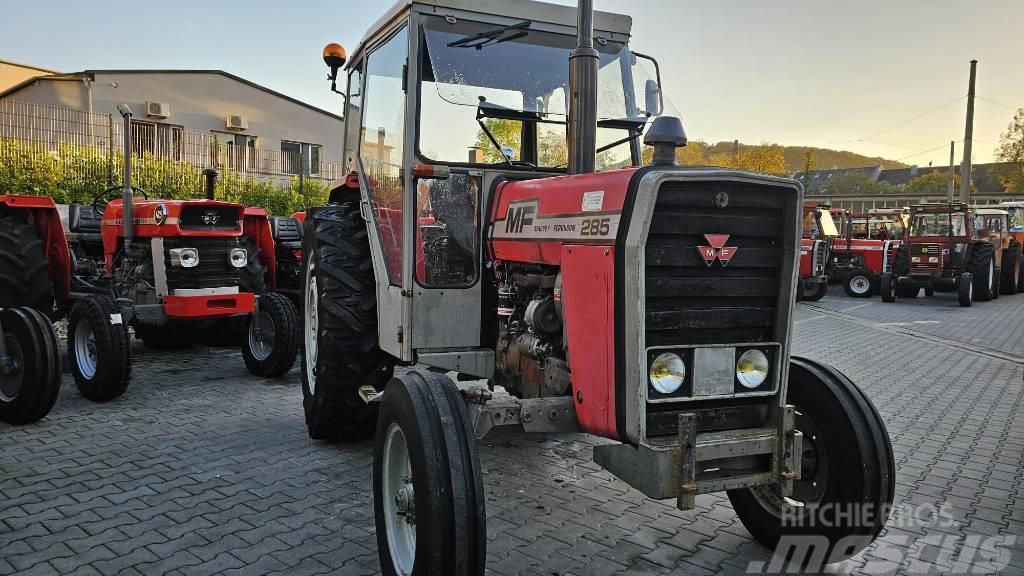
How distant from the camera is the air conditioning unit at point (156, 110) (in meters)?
19.0

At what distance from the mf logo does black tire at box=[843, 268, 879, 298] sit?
15718 mm

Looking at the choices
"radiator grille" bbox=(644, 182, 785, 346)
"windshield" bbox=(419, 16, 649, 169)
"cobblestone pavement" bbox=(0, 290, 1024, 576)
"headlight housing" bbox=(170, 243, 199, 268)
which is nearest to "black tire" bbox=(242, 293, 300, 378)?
"cobblestone pavement" bbox=(0, 290, 1024, 576)

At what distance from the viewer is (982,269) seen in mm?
15531

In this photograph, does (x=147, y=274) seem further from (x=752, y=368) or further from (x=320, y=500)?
(x=752, y=368)

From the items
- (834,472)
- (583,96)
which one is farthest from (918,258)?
(583,96)

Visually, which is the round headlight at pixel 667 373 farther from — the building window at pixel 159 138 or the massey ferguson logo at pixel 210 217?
the building window at pixel 159 138

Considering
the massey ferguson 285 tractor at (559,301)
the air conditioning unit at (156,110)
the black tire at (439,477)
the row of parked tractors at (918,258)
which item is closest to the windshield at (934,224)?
the row of parked tractors at (918,258)

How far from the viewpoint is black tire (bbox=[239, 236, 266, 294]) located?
7133 millimetres

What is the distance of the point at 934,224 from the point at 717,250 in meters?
16.2

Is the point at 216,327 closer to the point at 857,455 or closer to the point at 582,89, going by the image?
the point at 582,89

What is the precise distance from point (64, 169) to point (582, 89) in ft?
46.3

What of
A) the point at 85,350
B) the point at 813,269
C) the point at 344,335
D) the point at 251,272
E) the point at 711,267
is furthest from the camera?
the point at 813,269

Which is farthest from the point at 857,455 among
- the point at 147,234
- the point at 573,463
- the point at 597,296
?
the point at 147,234

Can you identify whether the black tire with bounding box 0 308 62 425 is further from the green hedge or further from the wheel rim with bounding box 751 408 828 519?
the green hedge
